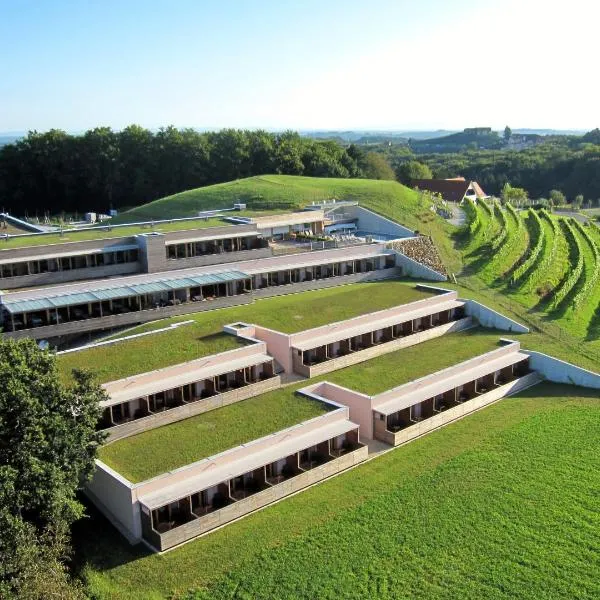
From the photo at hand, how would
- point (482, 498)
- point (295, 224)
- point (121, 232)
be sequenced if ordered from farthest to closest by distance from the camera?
point (295, 224) < point (121, 232) < point (482, 498)

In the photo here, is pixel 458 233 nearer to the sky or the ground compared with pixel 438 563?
nearer to the sky

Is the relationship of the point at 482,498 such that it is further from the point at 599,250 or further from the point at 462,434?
the point at 599,250

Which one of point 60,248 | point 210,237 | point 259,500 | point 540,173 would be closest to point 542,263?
point 210,237

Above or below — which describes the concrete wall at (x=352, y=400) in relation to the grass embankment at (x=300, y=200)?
below

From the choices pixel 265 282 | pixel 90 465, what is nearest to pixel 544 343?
pixel 265 282

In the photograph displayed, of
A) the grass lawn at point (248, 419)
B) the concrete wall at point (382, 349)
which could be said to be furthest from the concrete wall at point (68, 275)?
the grass lawn at point (248, 419)

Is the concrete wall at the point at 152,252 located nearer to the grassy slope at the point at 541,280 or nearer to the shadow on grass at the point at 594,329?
the grassy slope at the point at 541,280
